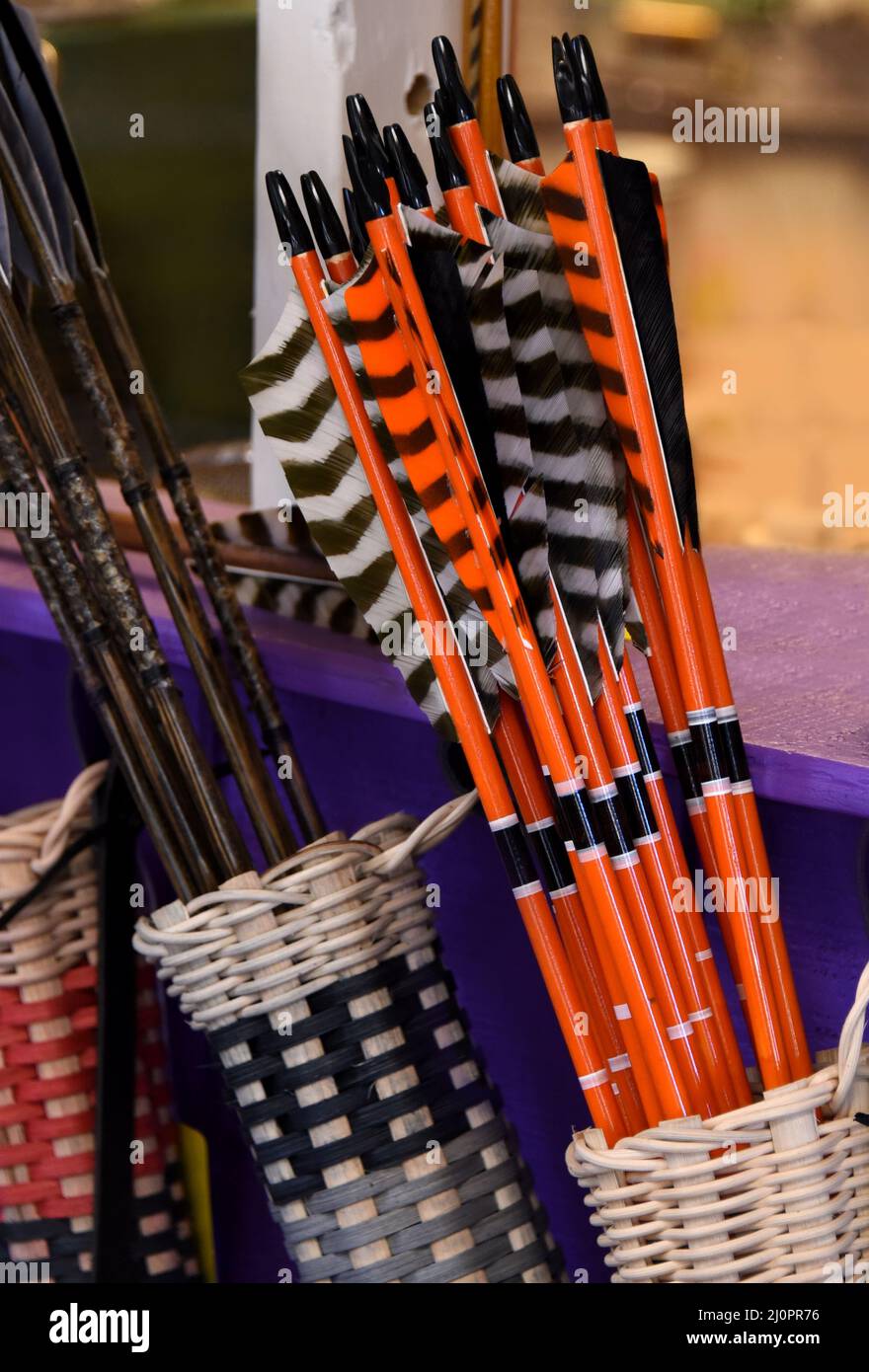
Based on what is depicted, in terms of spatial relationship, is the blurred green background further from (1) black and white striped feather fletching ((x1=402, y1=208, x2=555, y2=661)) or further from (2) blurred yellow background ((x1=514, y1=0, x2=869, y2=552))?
(1) black and white striped feather fletching ((x1=402, y1=208, x2=555, y2=661))

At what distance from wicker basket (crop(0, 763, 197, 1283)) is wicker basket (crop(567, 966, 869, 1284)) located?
13.9 inches

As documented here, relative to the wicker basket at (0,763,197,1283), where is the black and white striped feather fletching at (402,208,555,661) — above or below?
above

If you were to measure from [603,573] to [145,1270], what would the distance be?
0.51 metres

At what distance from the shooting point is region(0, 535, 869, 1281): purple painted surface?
68cm

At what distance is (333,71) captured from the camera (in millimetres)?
879

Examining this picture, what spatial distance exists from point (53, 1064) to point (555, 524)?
1.44 ft

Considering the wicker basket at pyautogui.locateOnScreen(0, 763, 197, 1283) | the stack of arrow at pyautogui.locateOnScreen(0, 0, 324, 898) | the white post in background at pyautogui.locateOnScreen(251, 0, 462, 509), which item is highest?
the white post in background at pyautogui.locateOnScreen(251, 0, 462, 509)

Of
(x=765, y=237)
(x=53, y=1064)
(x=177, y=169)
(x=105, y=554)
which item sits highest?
(x=177, y=169)

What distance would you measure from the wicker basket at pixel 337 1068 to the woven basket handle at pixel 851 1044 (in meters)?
0.20

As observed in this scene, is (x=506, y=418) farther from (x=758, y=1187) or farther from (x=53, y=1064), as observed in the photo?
(x=53, y=1064)

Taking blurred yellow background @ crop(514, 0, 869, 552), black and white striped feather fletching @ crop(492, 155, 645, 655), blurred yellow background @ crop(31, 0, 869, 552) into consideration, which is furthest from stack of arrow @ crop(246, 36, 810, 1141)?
blurred yellow background @ crop(514, 0, 869, 552)

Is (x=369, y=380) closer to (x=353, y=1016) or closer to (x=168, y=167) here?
(x=353, y=1016)

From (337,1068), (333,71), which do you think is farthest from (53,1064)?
(333,71)
